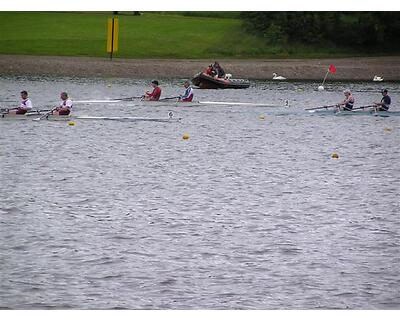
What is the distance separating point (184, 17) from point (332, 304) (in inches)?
1734

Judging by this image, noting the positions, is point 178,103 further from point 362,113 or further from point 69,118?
point 362,113

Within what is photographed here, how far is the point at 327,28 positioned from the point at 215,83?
870cm

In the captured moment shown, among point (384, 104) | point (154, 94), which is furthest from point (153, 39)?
point (384, 104)

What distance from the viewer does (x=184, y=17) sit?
180ft

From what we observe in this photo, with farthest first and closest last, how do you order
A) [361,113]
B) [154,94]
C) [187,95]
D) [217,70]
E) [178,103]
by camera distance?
[217,70] < [178,103] < [187,95] < [154,94] < [361,113]

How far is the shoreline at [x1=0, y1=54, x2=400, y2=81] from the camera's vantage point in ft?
171

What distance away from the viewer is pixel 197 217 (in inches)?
681

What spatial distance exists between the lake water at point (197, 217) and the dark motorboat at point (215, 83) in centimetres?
1300

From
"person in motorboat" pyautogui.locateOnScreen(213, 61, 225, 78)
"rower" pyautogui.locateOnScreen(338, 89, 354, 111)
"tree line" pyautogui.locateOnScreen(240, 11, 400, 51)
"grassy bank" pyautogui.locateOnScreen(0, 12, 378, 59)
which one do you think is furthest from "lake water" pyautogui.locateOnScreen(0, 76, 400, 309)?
"grassy bank" pyautogui.locateOnScreen(0, 12, 378, 59)

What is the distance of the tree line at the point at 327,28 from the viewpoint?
4831cm

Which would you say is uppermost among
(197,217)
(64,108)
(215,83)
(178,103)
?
(215,83)

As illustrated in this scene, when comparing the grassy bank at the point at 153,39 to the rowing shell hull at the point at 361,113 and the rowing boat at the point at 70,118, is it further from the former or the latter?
the rowing shell hull at the point at 361,113

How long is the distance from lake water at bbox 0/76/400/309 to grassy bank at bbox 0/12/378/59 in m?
18.5

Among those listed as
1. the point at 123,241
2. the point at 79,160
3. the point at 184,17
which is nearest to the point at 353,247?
the point at 123,241
